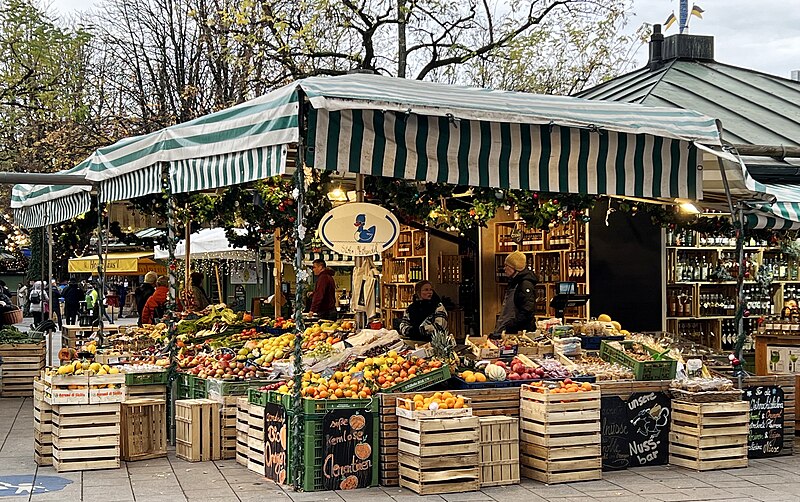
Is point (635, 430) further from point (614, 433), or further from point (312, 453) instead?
point (312, 453)

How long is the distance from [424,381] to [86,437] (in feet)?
9.56

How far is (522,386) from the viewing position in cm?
867

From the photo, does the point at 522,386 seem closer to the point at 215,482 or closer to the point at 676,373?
the point at 676,373

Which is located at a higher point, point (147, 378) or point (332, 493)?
point (147, 378)

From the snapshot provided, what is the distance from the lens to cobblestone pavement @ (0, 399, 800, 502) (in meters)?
7.80

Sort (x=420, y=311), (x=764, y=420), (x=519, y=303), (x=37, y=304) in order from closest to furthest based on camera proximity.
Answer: (x=764, y=420), (x=519, y=303), (x=420, y=311), (x=37, y=304)

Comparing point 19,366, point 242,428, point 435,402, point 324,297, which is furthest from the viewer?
point 324,297

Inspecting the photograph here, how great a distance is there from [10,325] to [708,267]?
36.6 feet

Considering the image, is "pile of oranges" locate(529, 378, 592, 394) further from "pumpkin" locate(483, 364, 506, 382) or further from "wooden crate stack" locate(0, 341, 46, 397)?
"wooden crate stack" locate(0, 341, 46, 397)

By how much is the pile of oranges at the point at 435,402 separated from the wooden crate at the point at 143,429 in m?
2.57

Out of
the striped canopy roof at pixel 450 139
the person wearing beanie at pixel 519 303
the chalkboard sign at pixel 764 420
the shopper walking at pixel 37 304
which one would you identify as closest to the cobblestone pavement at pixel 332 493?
the chalkboard sign at pixel 764 420

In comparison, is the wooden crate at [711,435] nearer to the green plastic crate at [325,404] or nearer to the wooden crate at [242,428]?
the green plastic crate at [325,404]

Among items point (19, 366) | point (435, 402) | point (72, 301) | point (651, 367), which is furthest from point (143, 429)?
point (72, 301)

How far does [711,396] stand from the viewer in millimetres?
8945
